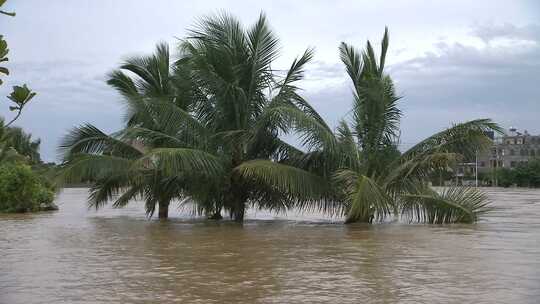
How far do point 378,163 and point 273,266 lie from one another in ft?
25.6

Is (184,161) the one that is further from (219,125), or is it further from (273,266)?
(273,266)

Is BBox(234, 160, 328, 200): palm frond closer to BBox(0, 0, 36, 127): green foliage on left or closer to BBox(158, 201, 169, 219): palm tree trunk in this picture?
BBox(158, 201, 169, 219): palm tree trunk

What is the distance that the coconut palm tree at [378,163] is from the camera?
576 inches

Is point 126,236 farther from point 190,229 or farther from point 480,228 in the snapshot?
point 480,228

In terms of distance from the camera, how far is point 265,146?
52.6 ft

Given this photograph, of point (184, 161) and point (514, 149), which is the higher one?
point (514, 149)

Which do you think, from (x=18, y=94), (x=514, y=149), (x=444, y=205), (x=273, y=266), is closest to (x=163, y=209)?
(x=444, y=205)

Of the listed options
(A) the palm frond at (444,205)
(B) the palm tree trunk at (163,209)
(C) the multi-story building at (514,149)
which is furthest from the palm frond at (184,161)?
(C) the multi-story building at (514,149)

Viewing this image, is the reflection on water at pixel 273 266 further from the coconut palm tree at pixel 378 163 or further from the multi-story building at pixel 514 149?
the multi-story building at pixel 514 149

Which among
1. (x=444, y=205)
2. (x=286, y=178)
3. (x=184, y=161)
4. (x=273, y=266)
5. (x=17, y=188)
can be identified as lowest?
(x=273, y=266)

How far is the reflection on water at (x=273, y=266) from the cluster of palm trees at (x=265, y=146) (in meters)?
1.55

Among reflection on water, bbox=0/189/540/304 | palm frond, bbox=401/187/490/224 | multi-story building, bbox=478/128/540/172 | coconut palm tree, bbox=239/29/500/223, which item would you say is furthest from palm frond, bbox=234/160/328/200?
multi-story building, bbox=478/128/540/172

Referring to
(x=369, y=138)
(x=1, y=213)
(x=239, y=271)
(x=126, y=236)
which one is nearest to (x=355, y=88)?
(x=369, y=138)

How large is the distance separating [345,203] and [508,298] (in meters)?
8.98
